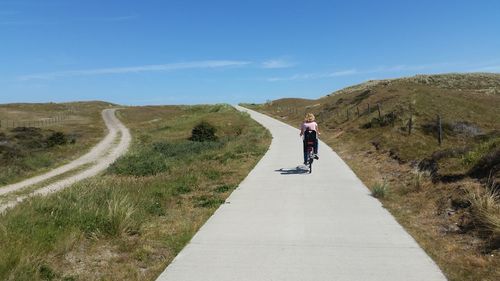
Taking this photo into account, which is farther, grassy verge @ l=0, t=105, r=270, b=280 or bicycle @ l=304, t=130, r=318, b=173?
bicycle @ l=304, t=130, r=318, b=173

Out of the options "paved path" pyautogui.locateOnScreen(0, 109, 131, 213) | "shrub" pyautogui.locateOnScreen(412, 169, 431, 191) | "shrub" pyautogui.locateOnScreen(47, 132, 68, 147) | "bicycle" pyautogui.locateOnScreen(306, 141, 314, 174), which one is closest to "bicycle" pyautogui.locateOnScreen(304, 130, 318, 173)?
"bicycle" pyautogui.locateOnScreen(306, 141, 314, 174)

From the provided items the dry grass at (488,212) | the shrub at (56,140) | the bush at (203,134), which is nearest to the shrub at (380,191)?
the dry grass at (488,212)

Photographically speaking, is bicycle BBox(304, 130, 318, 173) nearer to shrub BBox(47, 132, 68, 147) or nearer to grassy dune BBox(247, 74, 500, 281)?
grassy dune BBox(247, 74, 500, 281)

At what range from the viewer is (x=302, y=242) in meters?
6.91

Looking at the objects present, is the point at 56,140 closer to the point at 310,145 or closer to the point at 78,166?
the point at 78,166

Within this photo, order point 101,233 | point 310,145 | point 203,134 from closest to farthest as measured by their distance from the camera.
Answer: point 101,233, point 310,145, point 203,134

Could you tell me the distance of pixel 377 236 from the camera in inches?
286

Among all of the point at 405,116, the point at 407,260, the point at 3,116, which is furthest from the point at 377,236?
the point at 3,116

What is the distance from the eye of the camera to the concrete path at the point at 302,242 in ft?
18.4

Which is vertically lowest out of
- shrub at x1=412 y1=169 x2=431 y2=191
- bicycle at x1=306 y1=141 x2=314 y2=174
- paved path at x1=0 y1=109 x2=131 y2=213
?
paved path at x1=0 y1=109 x2=131 y2=213

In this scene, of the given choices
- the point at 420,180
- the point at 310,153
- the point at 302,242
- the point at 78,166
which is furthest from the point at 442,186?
the point at 78,166

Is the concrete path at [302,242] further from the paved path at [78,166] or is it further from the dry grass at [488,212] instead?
the paved path at [78,166]

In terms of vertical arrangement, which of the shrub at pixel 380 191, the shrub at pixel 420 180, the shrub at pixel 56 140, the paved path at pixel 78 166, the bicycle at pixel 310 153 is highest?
the bicycle at pixel 310 153

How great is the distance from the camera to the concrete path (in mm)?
5602
